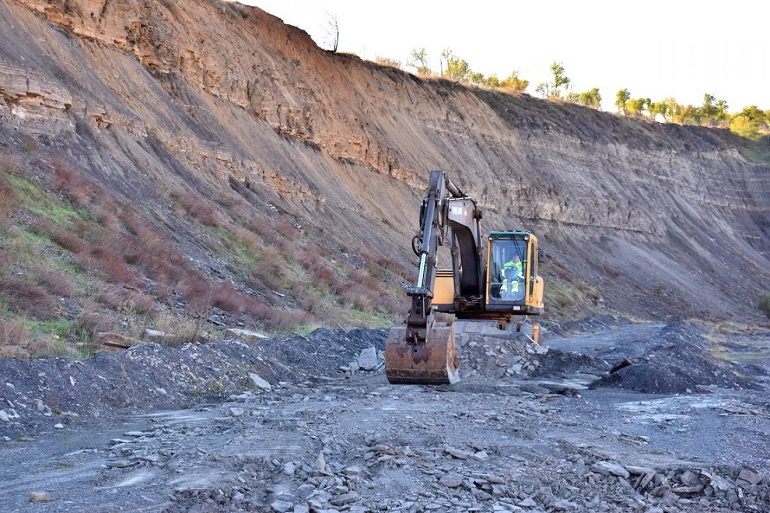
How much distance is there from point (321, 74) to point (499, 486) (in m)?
34.9

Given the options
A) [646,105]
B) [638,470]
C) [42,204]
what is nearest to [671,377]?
[638,470]

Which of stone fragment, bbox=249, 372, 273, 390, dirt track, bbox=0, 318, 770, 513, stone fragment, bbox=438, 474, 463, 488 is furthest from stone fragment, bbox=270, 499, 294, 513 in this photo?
stone fragment, bbox=249, 372, 273, 390

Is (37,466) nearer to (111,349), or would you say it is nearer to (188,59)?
(111,349)

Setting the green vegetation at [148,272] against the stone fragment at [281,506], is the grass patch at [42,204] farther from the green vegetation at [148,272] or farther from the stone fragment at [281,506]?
the stone fragment at [281,506]

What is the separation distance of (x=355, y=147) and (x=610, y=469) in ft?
105

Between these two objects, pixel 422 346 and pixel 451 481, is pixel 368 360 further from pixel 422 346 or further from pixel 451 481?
pixel 451 481

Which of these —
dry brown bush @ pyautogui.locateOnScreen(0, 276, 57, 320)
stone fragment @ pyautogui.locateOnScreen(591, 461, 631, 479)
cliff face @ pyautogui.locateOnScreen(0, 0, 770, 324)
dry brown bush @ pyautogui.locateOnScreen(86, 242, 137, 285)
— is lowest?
stone fragment @ pyautogui.locateOnScreen(591, 461, 631, 479)

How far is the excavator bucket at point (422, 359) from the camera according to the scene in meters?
10.9

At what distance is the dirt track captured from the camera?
6.30 meters

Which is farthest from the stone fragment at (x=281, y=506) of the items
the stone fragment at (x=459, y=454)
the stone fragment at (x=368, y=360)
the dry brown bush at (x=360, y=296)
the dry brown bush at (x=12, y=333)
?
the dry brown bush at (x=360, y=296)

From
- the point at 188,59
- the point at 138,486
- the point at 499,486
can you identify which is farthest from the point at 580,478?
the point at 188,59

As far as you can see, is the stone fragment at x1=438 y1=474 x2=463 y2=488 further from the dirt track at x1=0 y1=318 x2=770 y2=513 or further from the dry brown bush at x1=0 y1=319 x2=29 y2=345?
the dry brown bush at x1=0 y1=319 x2=29 y2=345

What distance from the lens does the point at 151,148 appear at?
84.8 ft

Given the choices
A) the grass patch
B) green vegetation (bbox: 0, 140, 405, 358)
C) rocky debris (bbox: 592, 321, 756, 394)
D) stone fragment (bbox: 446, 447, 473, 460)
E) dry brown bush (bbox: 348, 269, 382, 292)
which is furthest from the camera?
dry brown bush (bbox: 348, 269, 382, 292)
